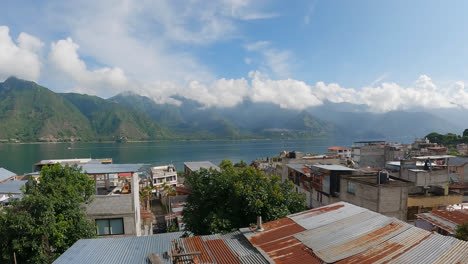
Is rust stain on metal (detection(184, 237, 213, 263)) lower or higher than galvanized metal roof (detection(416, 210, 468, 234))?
higher

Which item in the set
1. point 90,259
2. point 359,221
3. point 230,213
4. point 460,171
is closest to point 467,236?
point 359,221

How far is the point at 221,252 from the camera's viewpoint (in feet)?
24.1

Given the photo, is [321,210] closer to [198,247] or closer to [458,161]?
[198,247]

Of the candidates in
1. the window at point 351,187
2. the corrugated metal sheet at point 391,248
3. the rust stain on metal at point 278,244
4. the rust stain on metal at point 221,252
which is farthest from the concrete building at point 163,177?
the corrugated metal sheet at point 391,248

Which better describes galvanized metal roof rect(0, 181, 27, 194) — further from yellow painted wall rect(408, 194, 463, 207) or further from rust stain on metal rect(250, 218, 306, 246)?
yellow painted wall rect(408, 194, 463, 207)

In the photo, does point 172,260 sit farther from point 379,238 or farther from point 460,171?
point 460,171

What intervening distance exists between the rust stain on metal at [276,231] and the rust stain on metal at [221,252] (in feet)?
2.90

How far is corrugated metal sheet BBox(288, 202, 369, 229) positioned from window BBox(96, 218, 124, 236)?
10.1 meters

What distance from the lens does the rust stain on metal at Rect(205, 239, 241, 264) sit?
6865mm

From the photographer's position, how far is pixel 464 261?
240 inches

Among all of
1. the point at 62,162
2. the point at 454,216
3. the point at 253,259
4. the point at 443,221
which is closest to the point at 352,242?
the point at 253,259

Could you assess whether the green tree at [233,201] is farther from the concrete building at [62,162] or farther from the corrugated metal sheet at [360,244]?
the concrete building at [62,162]

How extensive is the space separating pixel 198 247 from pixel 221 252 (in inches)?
31.7

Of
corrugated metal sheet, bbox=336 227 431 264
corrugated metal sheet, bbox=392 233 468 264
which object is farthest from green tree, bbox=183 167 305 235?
corrugated metal sheet, bbox=392 233 468 264
